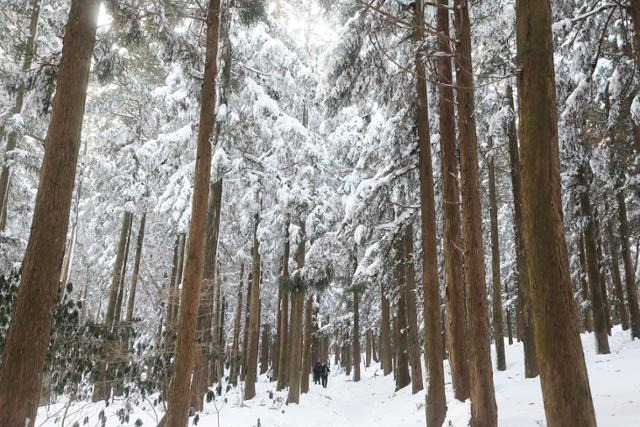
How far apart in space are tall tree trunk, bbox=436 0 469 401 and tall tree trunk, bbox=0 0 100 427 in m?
5.69

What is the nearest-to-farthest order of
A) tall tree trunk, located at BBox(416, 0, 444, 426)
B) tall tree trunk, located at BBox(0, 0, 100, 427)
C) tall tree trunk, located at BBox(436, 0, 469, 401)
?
1. tall tree trunk, located at BBox(0, 0, 100, 427)
2. tall tree trunk, located at BBox(436, 0, 469, 401)
3. tall tree trunk, located at BBox(416, 0, 444, 426)

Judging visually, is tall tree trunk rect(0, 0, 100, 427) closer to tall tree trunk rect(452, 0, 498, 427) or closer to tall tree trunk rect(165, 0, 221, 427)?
tall tree trunk rect(165, 0, 221, 427)

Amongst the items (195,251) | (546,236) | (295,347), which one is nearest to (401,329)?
(295,347)

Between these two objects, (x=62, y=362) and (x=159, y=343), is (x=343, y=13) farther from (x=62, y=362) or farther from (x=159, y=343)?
(x=62, y=362)

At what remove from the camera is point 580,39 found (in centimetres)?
888

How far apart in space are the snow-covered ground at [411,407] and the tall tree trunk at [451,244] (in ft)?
2.33

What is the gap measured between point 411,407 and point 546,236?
462 inches

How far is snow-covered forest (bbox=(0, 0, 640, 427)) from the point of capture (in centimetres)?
550

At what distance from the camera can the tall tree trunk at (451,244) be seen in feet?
28.2

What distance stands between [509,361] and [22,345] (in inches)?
673

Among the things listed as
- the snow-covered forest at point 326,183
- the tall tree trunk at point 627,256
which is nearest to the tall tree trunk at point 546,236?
the snow-covered forest at point 326,183

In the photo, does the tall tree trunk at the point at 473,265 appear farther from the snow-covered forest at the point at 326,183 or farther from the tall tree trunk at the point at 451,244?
the tall tree trunk at the point at 451,244

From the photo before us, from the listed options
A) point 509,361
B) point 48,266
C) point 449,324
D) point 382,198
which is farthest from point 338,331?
point 48,266

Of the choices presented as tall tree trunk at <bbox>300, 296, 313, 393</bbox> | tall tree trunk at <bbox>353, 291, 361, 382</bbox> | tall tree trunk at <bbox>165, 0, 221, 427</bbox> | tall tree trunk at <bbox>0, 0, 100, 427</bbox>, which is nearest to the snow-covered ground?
tall tree trunk at <bbox>300, 296, 313, 393</bbox>
